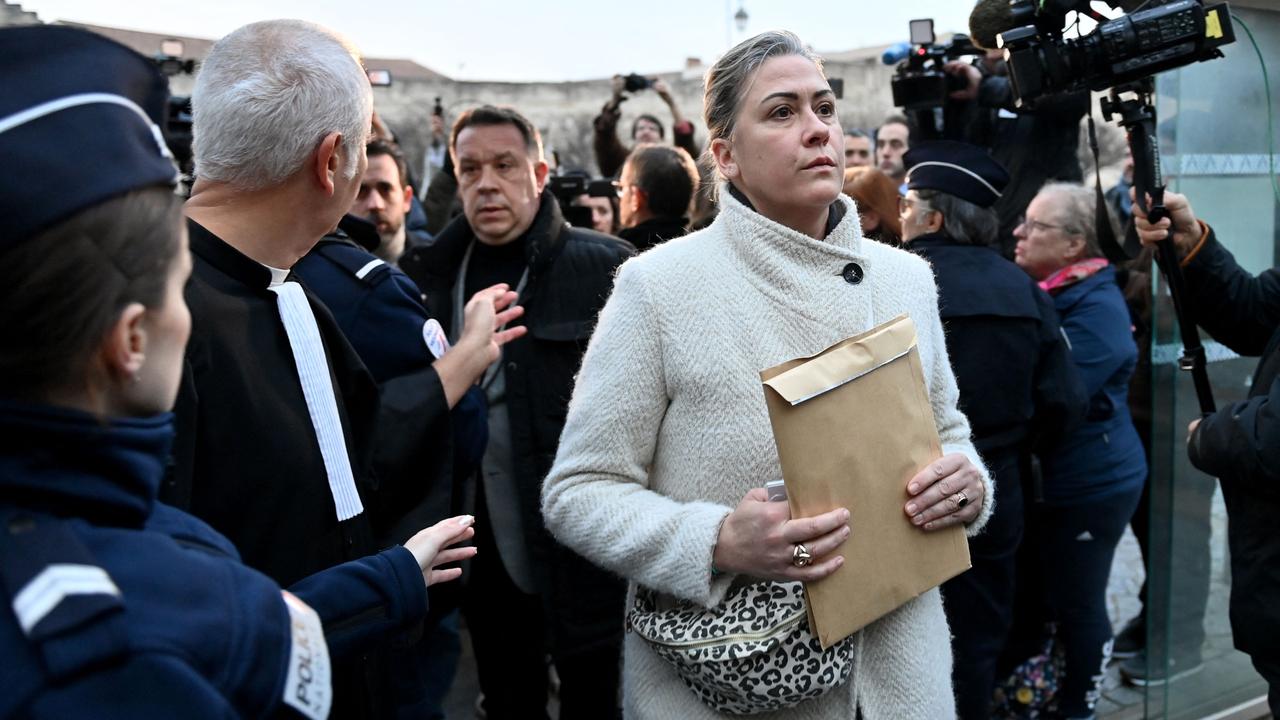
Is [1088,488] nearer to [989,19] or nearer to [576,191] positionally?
[989,19]

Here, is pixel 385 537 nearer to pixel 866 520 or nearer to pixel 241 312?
pixel 241 312

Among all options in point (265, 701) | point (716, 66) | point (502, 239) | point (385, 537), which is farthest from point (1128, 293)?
point (265, 701)

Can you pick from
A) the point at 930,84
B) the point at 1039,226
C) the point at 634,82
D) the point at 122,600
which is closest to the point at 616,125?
the point at 634,82

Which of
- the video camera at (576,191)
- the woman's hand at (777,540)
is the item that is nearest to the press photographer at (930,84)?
the video camera at (576,191)

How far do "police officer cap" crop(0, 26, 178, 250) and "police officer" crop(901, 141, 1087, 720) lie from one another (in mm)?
2584

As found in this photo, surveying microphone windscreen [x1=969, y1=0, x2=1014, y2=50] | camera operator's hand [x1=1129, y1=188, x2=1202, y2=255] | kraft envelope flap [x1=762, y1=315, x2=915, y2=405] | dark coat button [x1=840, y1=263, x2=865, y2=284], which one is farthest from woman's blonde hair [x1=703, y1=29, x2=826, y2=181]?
camera operator's hand [x1=1129, y1=188, x2=1202, y2=255]

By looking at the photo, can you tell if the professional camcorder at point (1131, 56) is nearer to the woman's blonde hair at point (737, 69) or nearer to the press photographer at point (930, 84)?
the woman's blonde hair at point (737, 69)

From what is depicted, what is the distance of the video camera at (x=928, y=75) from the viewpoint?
4.69 m

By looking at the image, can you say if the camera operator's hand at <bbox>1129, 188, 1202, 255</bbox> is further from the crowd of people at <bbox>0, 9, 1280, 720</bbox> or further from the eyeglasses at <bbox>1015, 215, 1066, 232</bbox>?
the eyeglasses at <bbox>1015, 215, 1066, 232</bbox>

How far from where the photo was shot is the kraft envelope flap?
1.67m

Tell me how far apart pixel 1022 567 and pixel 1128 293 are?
4.67 ft

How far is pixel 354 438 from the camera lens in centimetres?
183

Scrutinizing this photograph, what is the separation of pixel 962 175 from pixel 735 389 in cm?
188

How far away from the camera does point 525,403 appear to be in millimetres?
3148
